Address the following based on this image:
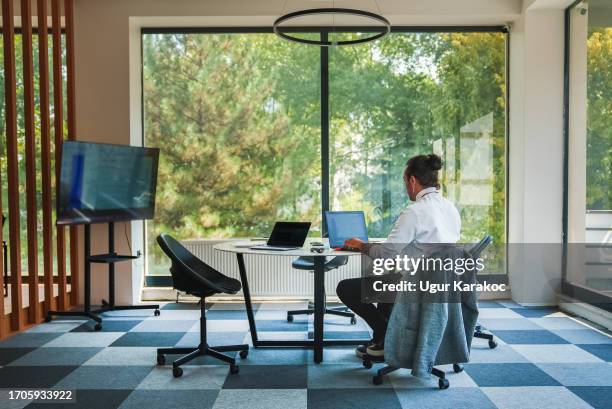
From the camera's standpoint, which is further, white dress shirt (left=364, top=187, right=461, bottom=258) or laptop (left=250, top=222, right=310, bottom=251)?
laptop (left=250, top=222, right=310, bottom=251)

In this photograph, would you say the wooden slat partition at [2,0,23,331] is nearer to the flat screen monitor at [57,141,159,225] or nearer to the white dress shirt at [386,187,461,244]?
the flat screen monitor at [57,141,159,225]

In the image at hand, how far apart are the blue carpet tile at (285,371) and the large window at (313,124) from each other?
162cm

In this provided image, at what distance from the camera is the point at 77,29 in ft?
19.4

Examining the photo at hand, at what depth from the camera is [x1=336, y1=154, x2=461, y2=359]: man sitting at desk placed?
3.35 meters

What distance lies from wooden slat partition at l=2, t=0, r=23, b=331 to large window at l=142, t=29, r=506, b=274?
168 centimetres

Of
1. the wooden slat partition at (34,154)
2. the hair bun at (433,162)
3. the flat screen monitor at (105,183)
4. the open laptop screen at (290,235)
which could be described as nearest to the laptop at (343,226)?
the open laptop screen at (290,235)

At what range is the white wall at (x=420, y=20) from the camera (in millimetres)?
5824

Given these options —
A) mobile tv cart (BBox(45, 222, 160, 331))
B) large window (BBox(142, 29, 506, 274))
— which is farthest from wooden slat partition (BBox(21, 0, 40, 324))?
large window (BBox(142, 29, 506, 274))

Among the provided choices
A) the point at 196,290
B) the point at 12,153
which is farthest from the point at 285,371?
the point at 12,153

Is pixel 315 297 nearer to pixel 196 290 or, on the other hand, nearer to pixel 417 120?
pixel 196 290

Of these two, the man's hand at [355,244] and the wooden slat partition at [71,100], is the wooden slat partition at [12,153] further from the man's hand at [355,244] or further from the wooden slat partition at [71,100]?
the man's hand at [355,244]

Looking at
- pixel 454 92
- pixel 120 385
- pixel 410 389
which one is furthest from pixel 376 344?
pixel 454 92

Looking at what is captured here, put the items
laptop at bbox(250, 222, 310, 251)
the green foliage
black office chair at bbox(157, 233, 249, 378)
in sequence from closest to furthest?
black office chair at bbox(157, 233, 249, 378) → laptop at bbox(250, 222, 310, 251) → the green foliage

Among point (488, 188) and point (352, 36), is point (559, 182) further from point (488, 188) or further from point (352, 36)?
point (352, 36)
